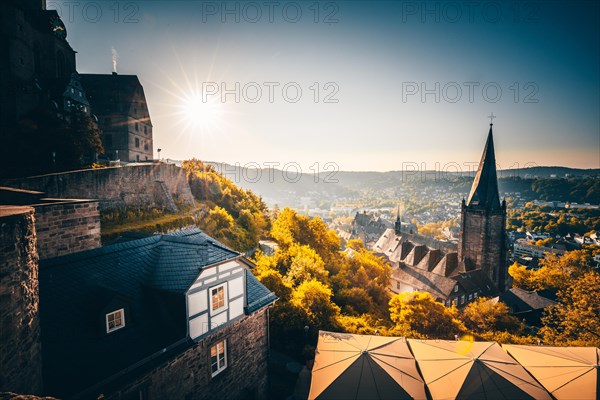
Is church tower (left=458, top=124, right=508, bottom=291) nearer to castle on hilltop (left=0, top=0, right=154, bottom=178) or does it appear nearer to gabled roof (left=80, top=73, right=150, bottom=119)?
castle on hilltop (left=0, top=0, right=154, bottom=178)

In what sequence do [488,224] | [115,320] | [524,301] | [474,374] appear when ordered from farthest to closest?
[488,224]
[524,301]
[474,374]
[115,320]

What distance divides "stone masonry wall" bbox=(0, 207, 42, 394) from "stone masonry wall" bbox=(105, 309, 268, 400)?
184 cm

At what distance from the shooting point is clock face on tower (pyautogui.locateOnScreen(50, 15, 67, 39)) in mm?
22016

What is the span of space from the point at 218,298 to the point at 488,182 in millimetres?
39343

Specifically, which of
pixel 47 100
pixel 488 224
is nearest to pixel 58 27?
pixel 47 100

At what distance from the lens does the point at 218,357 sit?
896cm

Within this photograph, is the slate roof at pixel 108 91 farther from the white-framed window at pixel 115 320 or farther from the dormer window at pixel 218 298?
the white-framed window at pixel 115 320

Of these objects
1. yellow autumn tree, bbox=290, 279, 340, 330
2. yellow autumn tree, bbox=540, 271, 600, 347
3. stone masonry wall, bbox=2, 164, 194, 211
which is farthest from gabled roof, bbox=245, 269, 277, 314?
yellow autumn tree, bbox=540, 271, 600, 347

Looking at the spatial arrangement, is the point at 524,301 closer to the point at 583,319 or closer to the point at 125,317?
the point at 583,319

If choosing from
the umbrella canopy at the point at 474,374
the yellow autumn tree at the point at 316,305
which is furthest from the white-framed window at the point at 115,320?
the yellow autumn tree at the point at 316,305

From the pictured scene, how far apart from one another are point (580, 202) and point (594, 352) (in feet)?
480

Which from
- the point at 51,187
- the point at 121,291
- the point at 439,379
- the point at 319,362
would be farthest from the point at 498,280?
the point at 51,187

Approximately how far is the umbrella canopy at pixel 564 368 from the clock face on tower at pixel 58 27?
1468 inches

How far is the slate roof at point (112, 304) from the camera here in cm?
586
